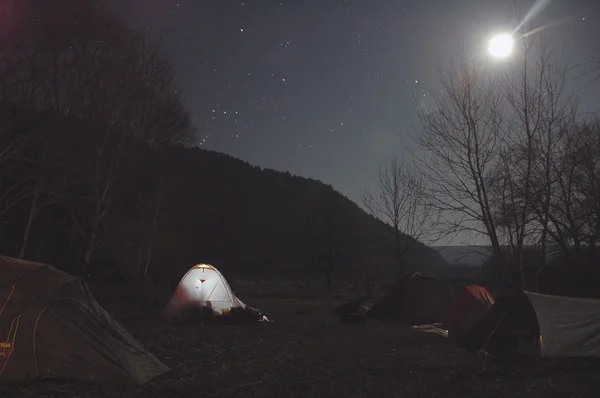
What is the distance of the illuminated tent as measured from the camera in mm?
15672

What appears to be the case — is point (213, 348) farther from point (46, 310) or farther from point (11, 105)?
point (11, 105)

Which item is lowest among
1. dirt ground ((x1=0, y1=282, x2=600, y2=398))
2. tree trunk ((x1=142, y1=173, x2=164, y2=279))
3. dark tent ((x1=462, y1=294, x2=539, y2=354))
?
dirt ground ((x1=0, y1=282, x2=600, y2=398))

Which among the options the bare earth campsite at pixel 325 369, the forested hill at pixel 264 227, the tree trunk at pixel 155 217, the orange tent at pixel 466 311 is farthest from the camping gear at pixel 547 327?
the forested hill at pixel 264 227

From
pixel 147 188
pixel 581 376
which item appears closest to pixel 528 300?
pixel 581 376

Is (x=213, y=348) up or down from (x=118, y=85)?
down

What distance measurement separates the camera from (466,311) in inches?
528

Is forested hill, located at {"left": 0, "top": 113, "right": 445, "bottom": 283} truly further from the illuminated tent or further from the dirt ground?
the dirt ground

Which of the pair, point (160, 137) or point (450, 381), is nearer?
point (450, 381)

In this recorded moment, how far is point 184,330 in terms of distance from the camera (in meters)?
13.4

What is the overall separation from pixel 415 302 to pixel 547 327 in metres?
7.96

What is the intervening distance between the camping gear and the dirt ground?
11.9 inches

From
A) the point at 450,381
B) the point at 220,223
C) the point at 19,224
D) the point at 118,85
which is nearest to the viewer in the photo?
the point at 450,381

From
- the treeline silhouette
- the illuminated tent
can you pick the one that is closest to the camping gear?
the illuminated tent

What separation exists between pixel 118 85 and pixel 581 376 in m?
18.4
